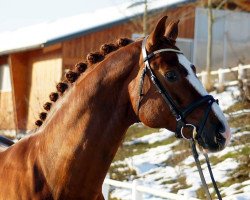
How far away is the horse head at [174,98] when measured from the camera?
361 centimetres

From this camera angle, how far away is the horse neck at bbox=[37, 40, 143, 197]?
385 cm

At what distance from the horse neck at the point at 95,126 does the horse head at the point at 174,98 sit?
12 cm

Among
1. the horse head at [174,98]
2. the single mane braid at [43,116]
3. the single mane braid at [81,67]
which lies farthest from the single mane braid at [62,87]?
the horse head at [174,98]

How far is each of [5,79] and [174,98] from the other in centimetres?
2290

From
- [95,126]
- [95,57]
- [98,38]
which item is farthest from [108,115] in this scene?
[98,38]

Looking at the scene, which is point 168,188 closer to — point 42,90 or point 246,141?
point 246,141

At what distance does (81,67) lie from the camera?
413 cm

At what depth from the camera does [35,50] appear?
24.4 m

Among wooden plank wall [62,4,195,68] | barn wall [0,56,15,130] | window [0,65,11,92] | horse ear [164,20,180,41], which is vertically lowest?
barn wall [0,56,15,130]

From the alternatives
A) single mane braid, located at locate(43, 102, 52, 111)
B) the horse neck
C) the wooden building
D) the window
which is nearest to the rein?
the horse neck

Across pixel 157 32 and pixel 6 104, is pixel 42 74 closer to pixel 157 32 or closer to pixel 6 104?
pixel 6 104

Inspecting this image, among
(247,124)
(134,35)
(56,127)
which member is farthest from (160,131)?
(56,127)

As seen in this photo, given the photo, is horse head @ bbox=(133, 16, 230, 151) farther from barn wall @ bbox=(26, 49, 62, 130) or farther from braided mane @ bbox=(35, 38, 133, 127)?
barn wall @ bbox=(26, 49, 62, 130)

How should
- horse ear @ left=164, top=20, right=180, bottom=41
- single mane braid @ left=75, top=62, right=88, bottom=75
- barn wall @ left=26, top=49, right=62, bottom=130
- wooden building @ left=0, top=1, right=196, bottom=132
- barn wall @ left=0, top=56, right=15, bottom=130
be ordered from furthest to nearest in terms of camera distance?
barn wall @ left=0, top=56, right=15, bottom=130
barn wall @ left=26, top=49, right=62, bottom=130
wooden building @ left=0, top=1, right=196, bottom=132
single mane braid @ left=75, top=62, right=88, bottom=75
horse ear @ left=164, top=20, right=180, bottom=41
